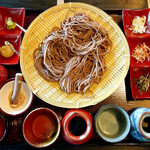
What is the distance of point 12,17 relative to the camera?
7.70 feet

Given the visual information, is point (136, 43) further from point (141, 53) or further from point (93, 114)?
point (93, 114)

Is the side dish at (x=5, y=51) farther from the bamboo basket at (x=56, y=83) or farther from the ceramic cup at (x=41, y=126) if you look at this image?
the ceramic cup at (x=41, y=126)

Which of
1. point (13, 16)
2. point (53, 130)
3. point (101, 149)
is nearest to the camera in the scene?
point (53, 130)

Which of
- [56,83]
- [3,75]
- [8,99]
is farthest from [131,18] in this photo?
[8,99]

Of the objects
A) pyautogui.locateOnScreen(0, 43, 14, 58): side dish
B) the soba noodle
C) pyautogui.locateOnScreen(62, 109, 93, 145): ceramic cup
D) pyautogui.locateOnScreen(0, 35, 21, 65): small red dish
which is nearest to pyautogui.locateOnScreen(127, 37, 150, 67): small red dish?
the soba noodle

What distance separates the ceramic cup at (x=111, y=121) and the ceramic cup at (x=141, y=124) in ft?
0.36

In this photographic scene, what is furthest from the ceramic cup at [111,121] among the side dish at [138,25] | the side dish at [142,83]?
the side dish at [138,25]

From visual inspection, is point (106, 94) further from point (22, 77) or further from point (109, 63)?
point (22, 77)

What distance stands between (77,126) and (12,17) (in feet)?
6.55

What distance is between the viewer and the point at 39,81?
6.63 ft

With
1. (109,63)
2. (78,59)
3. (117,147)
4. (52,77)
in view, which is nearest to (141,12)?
(109,63)

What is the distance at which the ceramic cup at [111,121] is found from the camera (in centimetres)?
180

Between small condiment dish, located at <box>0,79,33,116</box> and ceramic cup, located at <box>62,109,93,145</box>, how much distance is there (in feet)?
1.91

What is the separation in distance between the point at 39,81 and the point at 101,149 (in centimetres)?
129
